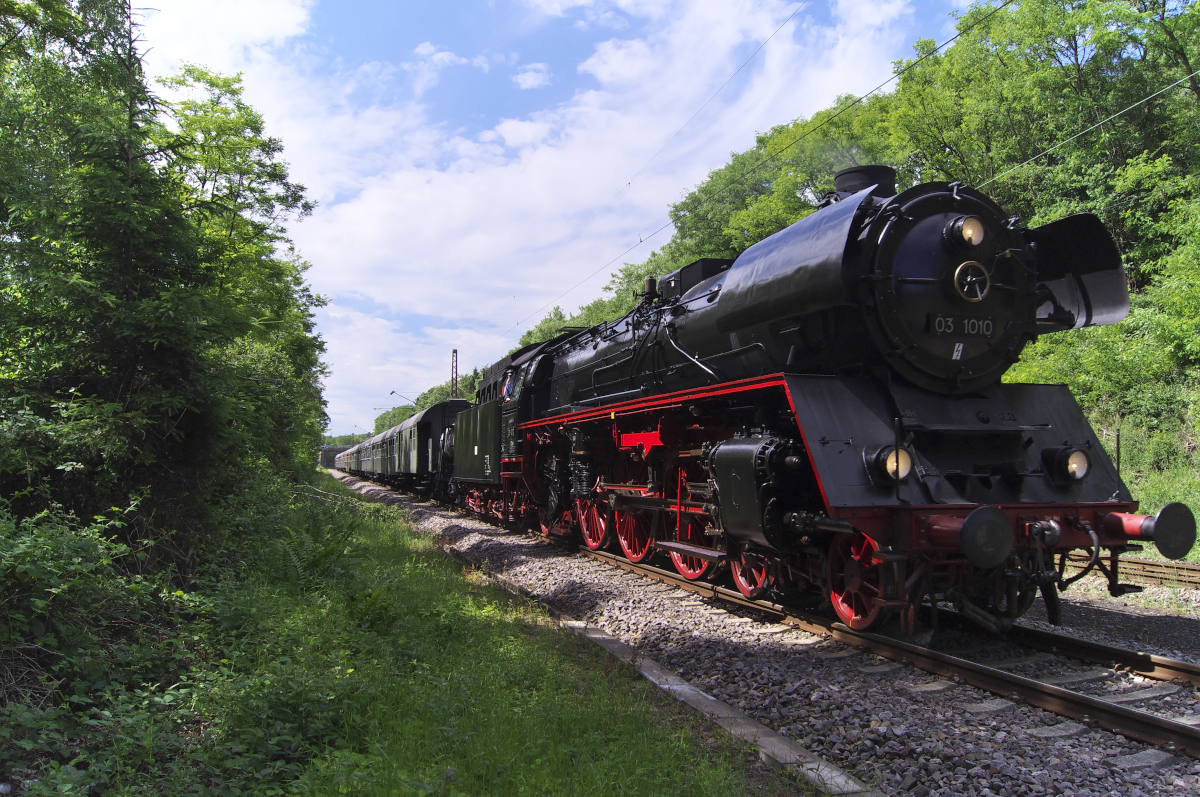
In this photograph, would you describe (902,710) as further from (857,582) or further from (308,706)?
(308,706)

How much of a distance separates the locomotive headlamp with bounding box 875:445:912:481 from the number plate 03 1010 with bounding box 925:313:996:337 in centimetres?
117

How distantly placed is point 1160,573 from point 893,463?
17.7 ft

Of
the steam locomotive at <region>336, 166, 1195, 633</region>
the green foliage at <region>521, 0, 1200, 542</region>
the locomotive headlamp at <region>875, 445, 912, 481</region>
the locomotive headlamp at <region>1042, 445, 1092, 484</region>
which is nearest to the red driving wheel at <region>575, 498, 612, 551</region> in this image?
the steam locomotive at <region>336, 166, 1195, 633</region>

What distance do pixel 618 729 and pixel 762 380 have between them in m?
2.86

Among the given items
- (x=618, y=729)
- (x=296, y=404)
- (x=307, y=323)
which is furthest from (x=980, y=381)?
(x=307, y=323)

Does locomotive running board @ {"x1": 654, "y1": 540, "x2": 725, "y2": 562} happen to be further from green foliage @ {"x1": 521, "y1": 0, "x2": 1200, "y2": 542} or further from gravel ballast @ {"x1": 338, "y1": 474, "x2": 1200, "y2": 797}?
green foliage @ {"x1": 521, "y1": 0, "x2": 1200, "y2": 542}

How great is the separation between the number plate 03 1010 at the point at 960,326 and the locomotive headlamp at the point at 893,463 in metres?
1.17

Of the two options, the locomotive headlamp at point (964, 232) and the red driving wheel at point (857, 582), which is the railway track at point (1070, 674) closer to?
the red driving wheel at point (857, 582)

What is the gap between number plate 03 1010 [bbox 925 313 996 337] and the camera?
5461 millimetres

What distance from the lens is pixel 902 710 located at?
405cm

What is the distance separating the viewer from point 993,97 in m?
23.1

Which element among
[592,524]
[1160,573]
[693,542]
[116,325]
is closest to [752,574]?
[693,542]

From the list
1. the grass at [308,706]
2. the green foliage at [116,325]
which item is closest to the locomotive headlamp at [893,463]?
the grass at [308,706]

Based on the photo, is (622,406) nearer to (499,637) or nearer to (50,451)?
(499,637)
